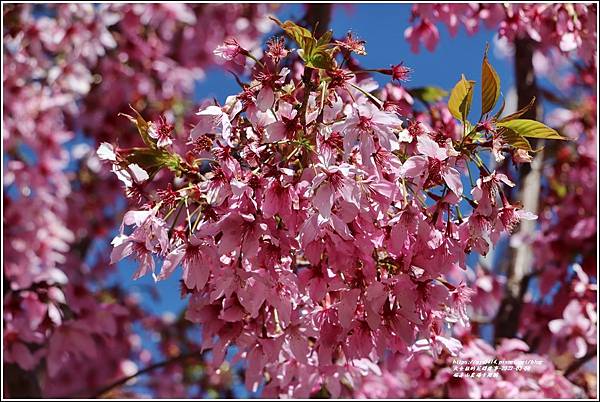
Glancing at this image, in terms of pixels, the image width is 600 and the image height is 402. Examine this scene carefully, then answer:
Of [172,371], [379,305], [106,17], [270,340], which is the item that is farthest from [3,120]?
[379,305]

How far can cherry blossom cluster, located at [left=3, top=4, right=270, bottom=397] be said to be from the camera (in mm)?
3615

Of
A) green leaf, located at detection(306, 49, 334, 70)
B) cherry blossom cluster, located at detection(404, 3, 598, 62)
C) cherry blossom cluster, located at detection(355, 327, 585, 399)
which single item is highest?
cherry blossom cluster, located at detection(404, 3, 598, 62)

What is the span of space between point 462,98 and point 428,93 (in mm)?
976

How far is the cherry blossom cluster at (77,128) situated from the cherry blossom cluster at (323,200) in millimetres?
1718

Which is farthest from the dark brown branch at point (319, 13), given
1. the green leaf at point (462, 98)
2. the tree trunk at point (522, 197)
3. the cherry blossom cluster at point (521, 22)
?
the green leaf at point (462, 98)

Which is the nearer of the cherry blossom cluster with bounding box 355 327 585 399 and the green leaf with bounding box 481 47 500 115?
the green leaf with bounding box 481 47 500 115

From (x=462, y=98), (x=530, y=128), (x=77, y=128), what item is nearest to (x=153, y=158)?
(x=462, y=98)

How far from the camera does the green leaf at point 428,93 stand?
7.64ft

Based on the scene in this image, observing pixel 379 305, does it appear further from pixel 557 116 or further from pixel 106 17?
pixel 106 17

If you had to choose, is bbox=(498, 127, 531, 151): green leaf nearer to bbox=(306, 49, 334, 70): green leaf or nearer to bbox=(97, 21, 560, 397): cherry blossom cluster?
bbox=(97, 21, 560, 397): cherry blossom cluster

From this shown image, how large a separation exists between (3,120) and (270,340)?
2.73 metres

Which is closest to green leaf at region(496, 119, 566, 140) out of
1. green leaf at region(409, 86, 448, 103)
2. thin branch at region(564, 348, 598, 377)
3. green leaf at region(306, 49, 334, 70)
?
green leaf at region(306, 49, 334, 70)

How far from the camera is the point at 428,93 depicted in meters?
2.36

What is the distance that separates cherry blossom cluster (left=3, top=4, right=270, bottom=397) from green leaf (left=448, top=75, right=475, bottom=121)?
6.72 ft
